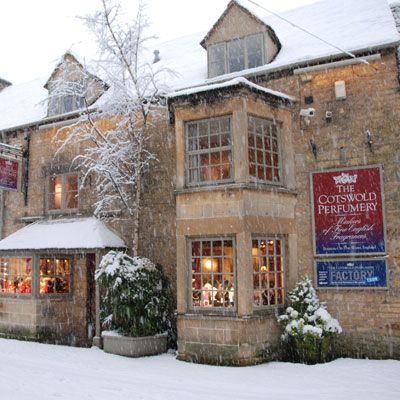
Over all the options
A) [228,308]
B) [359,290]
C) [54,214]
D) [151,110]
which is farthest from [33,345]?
[359,290]

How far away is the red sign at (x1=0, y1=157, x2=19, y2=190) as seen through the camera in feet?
51.0

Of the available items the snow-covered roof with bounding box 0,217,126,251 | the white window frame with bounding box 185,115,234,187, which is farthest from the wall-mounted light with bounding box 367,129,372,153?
the snow-covered roof with bounding box 0,217,126,251

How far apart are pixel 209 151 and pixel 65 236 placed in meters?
5.04

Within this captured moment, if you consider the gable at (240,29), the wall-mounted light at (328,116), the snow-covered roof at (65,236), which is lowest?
the snow-covered roof at (65,236)

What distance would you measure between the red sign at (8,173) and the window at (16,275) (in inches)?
91.4

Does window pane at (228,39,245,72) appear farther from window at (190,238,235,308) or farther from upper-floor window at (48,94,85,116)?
upper-floor window at (48,94,85,116)

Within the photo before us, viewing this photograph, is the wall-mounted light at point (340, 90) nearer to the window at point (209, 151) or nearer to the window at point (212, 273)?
the window at point (209, 151)

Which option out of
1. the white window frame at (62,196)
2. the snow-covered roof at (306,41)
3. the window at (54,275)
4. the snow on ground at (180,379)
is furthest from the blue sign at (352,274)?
the white window frame at (62,196)

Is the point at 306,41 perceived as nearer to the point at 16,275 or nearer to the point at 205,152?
the point at 205,152

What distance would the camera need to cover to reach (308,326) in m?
Answer: 10.2

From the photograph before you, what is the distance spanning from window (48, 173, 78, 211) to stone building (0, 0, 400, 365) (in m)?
4.82

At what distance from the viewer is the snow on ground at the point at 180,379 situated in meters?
7.92

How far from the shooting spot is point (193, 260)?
11.4 meters

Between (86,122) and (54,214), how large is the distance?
298 centimetres
